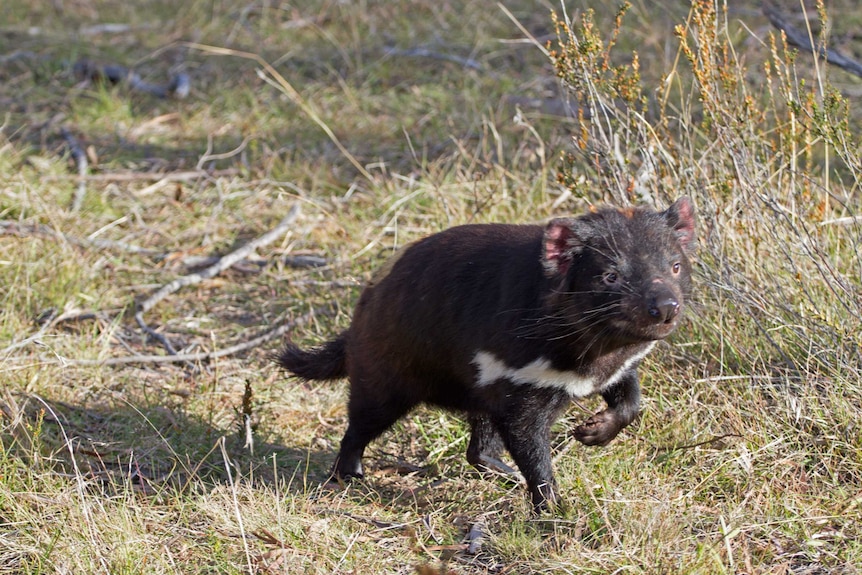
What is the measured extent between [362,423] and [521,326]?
2.62 ft

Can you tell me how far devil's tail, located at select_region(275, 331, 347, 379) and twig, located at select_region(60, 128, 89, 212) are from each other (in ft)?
7.44

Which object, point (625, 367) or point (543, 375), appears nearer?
point (543, 375)

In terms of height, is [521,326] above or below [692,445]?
above

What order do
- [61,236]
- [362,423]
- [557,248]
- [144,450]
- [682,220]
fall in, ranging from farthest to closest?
1. [61,236]
2. [144,450]
3. [362,423]
4. [682,220]
5. [557,248]

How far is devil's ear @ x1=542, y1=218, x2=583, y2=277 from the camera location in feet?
10.1

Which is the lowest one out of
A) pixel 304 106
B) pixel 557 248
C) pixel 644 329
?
pixel 304 106

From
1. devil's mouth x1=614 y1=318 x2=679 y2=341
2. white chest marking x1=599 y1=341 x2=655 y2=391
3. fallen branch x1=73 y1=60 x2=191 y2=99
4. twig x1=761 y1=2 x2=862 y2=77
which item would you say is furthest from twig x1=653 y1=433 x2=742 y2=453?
fallen branch x1=73 y1=60 x2=191 y2=99

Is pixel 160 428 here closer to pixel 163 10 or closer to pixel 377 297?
pixel 377 297

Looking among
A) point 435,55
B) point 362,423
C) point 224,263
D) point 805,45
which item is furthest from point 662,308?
point 435,55

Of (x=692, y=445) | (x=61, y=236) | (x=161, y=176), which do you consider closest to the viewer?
(x=692, y=445)

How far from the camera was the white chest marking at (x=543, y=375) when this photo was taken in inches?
125

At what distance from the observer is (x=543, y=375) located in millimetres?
3186

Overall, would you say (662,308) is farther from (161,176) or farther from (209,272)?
(161,176)

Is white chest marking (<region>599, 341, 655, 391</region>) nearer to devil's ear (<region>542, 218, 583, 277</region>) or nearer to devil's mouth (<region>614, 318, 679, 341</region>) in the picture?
devil's mouth (<region>614, 318, 679, 341</region>)
